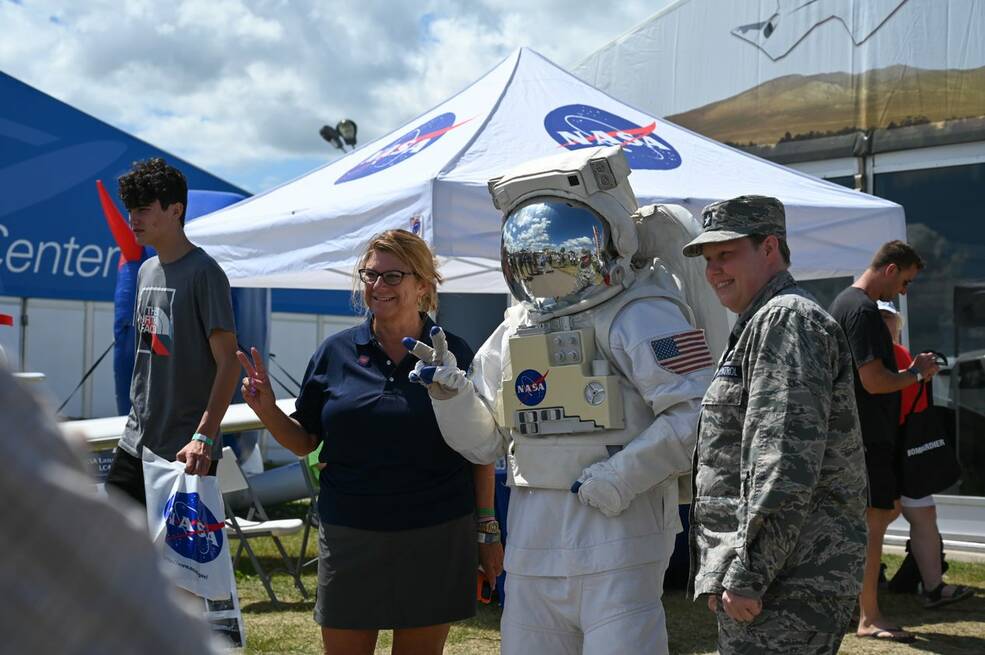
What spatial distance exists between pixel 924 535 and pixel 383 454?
153 inches

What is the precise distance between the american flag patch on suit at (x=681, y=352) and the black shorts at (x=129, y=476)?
1719 millimetres

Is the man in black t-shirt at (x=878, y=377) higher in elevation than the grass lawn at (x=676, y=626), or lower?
higher

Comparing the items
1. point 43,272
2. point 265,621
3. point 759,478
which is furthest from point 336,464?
point 43,272

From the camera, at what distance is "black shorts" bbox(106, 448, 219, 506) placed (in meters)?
3.76

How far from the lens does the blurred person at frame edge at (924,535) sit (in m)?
5.80

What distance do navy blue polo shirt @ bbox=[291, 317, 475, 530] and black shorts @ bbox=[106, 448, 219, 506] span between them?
84cm

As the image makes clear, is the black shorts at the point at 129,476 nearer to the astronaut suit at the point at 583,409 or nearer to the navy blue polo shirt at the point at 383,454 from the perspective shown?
the navy blue polo shirt at the point at 383,454

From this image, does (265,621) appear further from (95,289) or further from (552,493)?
(95,289)

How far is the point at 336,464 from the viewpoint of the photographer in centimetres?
316

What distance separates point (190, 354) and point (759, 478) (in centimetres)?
208

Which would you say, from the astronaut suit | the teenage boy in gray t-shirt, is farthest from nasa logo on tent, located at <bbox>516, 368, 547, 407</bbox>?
the teenage boy in gray t-shirt

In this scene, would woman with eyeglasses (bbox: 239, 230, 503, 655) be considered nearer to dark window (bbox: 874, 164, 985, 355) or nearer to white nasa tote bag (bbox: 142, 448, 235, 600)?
white nasa tote bag (bbox: 142, 448, 235, 600)

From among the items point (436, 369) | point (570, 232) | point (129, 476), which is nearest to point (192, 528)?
point (129, 476)

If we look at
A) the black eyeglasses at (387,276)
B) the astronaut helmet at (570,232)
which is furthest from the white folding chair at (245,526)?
the astronaut helmet at (570,232)
